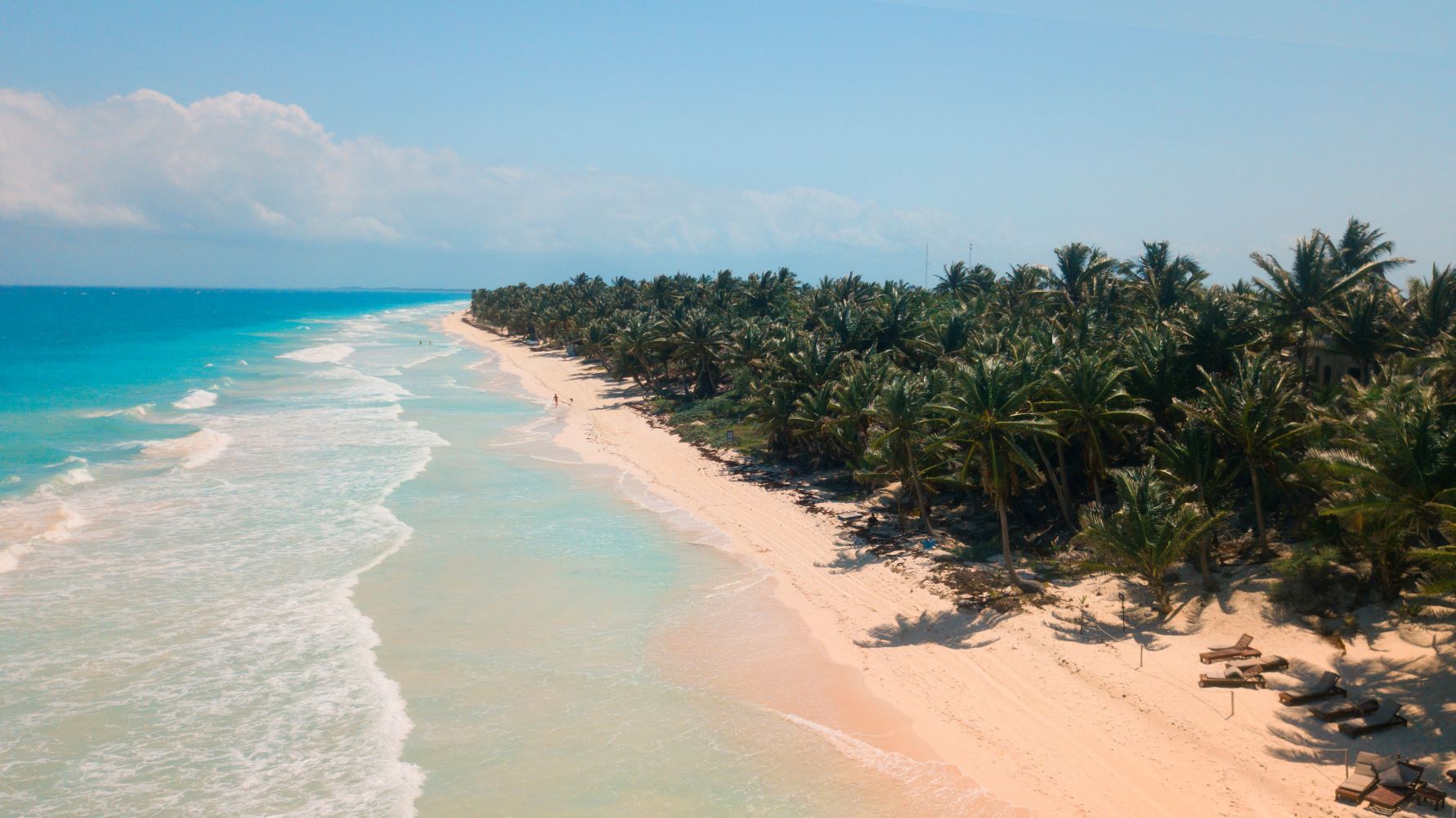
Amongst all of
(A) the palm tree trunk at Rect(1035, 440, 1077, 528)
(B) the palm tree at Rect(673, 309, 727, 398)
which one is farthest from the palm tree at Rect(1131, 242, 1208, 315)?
(B) the palm tree at Rect(673, 309, 727, 398)

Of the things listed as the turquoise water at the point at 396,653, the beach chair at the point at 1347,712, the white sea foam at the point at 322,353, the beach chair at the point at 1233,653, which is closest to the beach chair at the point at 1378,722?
the beach chair at the point at 1347,712

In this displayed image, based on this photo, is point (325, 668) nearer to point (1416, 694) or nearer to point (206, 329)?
point (1416, 694)

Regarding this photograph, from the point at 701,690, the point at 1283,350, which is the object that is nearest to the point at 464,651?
the point at 701,690

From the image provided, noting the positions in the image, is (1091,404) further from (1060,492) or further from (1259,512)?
(1259,512)

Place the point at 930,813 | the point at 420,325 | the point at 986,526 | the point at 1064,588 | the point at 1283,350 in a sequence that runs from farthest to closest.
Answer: the point at 420,325, the point at 1283,350, the point at 986,526, the point at 1064,588, the point at 930,813

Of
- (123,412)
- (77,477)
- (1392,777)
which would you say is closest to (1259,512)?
(1392,777)

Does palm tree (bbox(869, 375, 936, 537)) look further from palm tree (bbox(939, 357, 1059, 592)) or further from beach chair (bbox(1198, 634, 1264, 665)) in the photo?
beach chair (bbox(1198, 634, 1264, 665))

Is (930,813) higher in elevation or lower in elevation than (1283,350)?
lower

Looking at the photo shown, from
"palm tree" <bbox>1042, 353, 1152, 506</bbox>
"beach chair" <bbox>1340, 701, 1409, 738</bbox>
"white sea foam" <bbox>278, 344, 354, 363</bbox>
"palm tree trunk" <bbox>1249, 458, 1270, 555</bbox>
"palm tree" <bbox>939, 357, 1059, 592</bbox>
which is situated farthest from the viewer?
"white sea foam" <bbox>278, 344, 354, 363</bbox>
